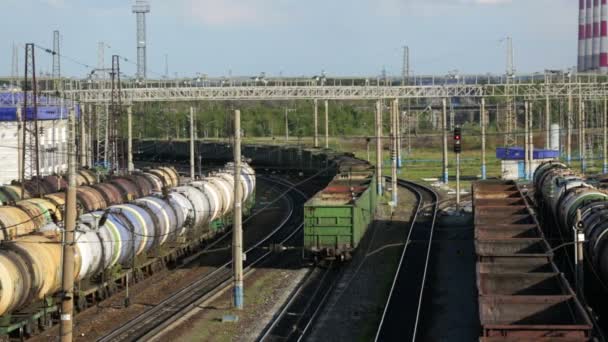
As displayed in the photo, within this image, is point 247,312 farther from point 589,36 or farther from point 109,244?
point 589,36

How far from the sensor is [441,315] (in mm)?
28438

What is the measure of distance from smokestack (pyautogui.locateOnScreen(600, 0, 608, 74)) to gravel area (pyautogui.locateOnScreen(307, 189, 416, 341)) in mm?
97926

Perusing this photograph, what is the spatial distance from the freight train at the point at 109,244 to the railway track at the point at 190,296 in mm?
1844

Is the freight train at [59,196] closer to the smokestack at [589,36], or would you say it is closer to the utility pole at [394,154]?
the utility pole at [394,154]

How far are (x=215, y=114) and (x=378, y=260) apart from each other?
101722mm

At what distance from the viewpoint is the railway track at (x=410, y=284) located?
2642 centimetres

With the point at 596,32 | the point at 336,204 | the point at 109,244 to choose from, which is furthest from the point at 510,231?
the point at 596,32

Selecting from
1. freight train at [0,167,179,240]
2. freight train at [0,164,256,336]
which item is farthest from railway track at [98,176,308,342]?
freight train at [0,167,179,240]

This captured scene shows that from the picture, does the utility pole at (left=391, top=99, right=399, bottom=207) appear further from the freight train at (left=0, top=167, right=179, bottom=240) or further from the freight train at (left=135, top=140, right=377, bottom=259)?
the freight train at (left=0, top=167, right=179, bottom=240)

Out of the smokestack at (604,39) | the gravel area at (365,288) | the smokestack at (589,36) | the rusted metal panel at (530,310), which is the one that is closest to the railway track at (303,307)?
the gravel area at (365,288)

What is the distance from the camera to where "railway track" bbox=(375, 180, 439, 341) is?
26422 mm

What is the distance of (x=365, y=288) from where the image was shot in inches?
1297

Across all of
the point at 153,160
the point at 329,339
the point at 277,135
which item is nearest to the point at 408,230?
the point at 329,339

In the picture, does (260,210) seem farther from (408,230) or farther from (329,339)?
(329,339)
